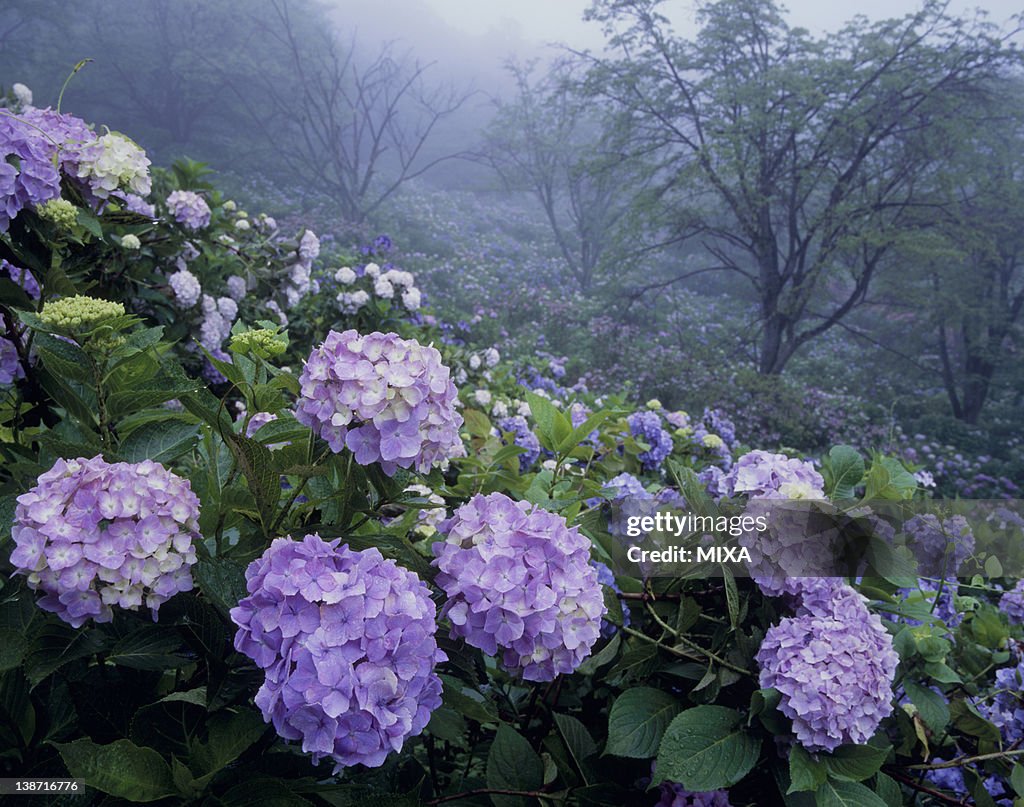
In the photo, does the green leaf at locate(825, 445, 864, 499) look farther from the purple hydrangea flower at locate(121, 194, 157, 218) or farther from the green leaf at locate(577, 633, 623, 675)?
the purple hydrangea flower at locate(121, 194, 157, 218)

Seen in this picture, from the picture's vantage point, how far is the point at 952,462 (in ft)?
15.1

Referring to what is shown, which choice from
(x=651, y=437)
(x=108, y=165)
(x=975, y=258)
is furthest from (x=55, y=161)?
(x=975, y=258)

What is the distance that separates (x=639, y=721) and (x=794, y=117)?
5621mm

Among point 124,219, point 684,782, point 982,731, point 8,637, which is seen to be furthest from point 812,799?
point 124,219

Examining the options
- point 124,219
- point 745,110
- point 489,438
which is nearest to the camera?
point 124,219

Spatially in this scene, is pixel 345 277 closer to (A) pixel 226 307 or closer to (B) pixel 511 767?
(A) pixel 226 307

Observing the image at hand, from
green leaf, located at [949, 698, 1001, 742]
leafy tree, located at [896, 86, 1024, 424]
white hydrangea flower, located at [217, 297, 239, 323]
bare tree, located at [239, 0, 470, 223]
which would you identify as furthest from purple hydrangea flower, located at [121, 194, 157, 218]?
bare tree, located at [239, 0, 470, 223]

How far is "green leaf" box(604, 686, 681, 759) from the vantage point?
0.45m

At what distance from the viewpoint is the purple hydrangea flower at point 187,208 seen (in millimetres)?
1295

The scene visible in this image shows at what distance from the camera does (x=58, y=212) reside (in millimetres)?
660

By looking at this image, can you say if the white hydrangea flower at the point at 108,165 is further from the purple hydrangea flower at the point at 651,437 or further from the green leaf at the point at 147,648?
the purple hydrangea flower at the point at 651,437

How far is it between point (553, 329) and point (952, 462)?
11.0 feet

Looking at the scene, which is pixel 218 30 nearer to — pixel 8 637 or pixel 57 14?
pixel 57 14

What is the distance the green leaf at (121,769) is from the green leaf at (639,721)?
28 centimetres
